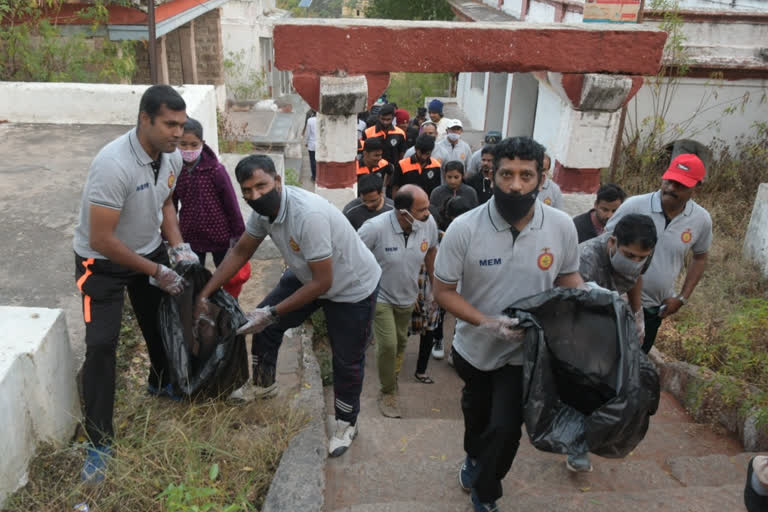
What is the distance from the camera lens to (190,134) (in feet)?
12.4

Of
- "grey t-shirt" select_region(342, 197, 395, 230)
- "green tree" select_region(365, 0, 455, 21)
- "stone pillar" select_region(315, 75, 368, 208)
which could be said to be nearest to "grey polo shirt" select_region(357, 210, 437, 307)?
"grey t-shirt" select_region(342, 197, 395, 230)

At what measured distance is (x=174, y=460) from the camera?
2.77 metres

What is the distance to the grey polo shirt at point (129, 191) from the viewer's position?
2.75m

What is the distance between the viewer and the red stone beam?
19.0 ft

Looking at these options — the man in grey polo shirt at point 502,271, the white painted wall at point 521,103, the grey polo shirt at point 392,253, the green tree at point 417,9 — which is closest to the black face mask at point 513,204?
the man in grey polo shirt at point 502,271

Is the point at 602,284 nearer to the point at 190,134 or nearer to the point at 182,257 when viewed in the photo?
the point at 182,257

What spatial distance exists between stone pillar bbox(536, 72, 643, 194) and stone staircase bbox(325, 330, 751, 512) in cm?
301

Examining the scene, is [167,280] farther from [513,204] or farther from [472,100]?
[472,100]

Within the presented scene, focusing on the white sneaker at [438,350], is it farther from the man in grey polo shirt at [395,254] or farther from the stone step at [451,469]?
→ the stone step at [451,469]

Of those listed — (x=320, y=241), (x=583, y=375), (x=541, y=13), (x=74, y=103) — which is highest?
(x=541, y=13)

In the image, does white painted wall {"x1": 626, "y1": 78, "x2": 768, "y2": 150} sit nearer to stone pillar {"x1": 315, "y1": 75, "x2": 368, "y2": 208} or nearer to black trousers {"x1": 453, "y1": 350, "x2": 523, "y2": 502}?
stone pillar {"x1": 315, "y1": 75, "x2": 368, "y2": 208}

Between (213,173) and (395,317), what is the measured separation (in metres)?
1.55

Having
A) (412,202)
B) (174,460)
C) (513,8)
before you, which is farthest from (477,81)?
(174,460)

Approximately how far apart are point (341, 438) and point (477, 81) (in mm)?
14905
